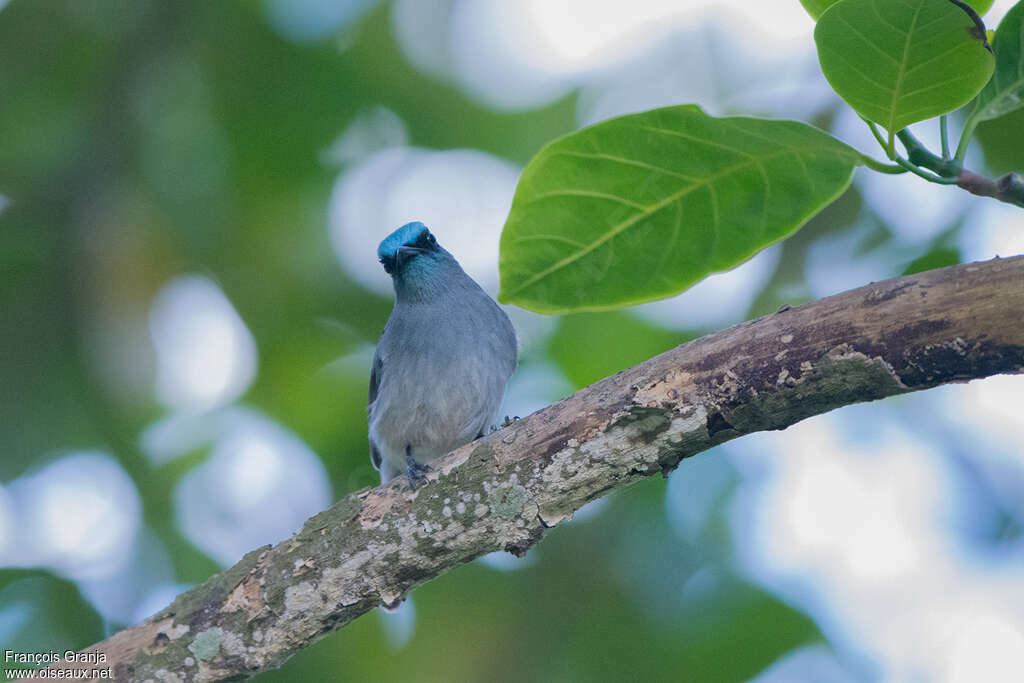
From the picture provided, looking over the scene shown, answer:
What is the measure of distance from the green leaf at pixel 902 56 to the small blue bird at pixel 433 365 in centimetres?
277

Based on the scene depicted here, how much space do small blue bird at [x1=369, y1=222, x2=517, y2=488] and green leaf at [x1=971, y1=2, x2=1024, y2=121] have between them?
9.20ft

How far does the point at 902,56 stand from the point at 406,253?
3261mm

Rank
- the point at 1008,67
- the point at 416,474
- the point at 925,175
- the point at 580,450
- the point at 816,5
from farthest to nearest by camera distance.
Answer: the point at 416,474, the point at 580,450, the point at 816,5, the point at 1008,67, the point at 925,175

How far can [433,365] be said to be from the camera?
4586 millimetres

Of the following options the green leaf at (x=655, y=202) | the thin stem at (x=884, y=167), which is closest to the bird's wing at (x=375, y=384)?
the green leaf at (x=655, y=202)

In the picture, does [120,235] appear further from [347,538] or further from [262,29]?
[347,538]

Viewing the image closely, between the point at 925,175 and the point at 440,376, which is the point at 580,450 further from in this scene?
the point at 440,376

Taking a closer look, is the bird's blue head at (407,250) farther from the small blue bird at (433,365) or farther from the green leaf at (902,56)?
the green leaf at (902,56)

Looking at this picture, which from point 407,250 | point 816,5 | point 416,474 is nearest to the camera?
point 816,5

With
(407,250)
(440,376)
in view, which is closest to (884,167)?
(440,376)

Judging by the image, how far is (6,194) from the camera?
5.68 metres

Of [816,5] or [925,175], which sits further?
[816,5]

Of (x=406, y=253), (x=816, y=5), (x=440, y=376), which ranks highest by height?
(x=406, y=253)

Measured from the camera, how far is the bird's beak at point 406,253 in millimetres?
4941
